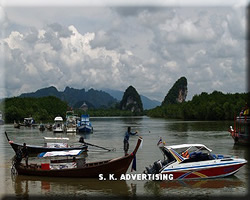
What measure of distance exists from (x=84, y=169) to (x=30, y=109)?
120266mm

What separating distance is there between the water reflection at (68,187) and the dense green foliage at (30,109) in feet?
356

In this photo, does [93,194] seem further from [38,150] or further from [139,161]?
[38,150]

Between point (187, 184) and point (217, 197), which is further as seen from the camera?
point (187, 184)

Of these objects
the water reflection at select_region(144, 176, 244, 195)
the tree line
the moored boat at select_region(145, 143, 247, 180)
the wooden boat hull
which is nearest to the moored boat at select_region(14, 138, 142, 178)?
the wooden boat hull

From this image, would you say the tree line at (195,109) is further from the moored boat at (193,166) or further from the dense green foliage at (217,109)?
the moored boat at (193,166)

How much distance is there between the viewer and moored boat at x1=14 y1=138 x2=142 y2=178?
2017cm

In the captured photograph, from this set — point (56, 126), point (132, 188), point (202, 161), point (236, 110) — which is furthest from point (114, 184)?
point (236, 110)

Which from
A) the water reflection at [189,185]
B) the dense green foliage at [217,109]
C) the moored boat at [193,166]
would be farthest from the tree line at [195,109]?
the water reflection at [189,185]

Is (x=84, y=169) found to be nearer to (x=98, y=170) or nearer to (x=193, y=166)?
(x=98, y=170)

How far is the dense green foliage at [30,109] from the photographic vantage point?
126 m

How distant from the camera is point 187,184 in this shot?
19.1 meters

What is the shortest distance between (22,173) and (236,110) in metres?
97.1

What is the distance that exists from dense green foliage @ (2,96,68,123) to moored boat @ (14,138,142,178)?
10785cm

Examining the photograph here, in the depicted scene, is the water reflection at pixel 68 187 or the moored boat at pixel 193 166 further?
the moored boat at pixel 193 166
